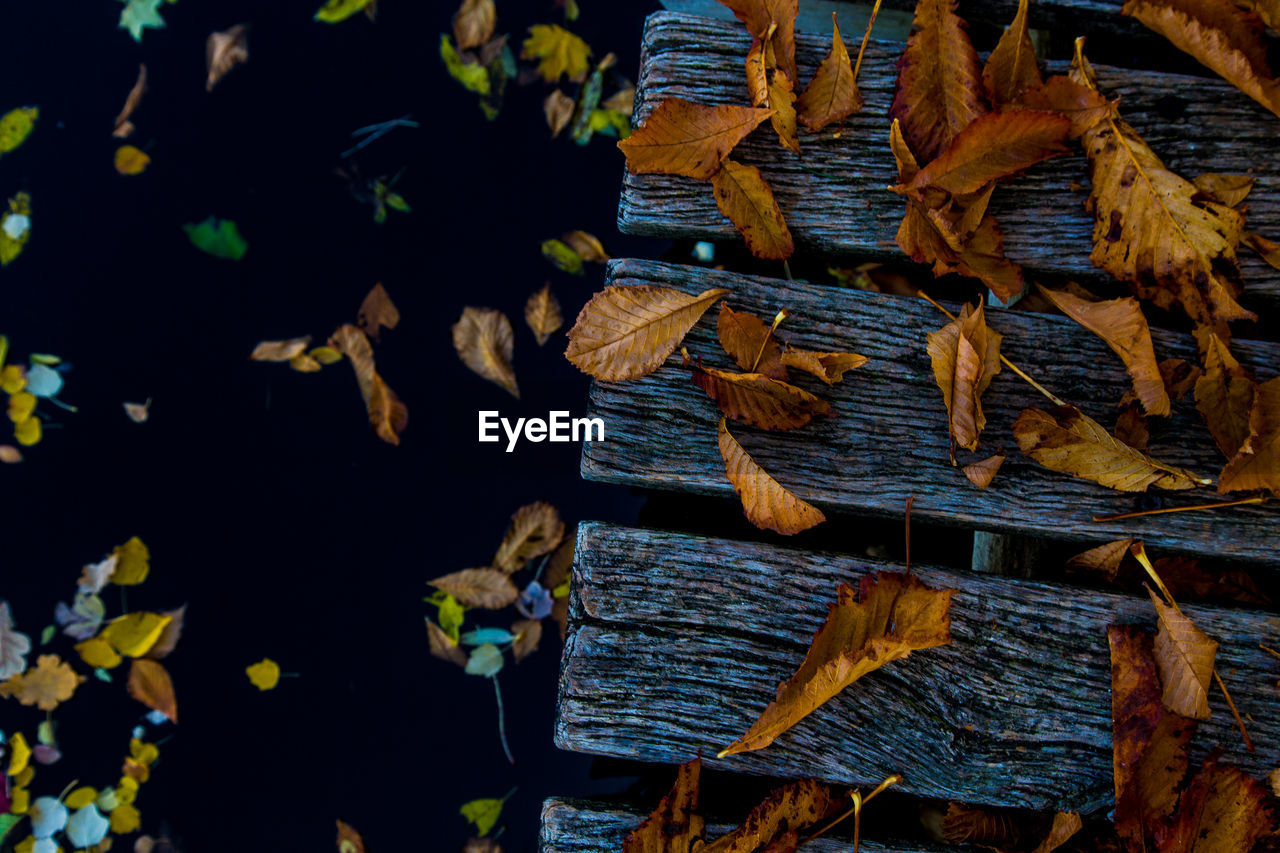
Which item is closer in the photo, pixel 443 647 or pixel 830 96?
pixel 830 96

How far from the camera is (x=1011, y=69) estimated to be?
35.5 inches

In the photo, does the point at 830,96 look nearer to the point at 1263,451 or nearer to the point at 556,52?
the point at 1263,451

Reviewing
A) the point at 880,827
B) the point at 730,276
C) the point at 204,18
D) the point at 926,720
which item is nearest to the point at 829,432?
the point at 730,276

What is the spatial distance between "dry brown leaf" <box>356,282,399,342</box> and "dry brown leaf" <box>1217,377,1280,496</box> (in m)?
1.32

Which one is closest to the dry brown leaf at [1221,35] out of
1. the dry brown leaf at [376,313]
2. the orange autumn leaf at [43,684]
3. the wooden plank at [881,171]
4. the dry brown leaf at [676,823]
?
the wooden plank at [881,171]

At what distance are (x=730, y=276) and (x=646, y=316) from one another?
0.12 m

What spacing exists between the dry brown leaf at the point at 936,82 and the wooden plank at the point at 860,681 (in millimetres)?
525

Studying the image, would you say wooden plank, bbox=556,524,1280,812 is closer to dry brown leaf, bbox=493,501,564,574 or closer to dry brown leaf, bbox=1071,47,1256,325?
dry brown leaf, bbox=1071,47,1256,325

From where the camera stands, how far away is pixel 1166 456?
0.93m

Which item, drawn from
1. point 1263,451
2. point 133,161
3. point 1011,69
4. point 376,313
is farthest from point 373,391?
point 1263,451

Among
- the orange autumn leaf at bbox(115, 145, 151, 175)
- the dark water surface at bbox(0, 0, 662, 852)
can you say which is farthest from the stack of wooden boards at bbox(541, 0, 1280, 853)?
the orange autumn leaf at bbox(115, 145, 151, 175)

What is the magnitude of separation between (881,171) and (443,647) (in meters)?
1.11

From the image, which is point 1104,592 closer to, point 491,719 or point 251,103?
point 491,719

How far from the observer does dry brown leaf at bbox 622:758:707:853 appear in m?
0.92
